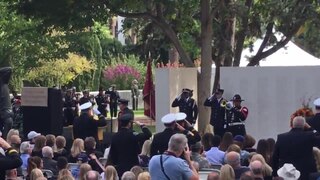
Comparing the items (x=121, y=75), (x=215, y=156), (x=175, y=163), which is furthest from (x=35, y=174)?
(x=121, y=75)

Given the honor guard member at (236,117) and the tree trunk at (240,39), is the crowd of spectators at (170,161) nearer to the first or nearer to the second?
the honor guard member at (236,117)

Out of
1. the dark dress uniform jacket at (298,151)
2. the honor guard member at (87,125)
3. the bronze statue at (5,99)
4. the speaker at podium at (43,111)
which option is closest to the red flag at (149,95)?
the speaker at podium at (43,111)

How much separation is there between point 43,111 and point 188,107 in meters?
3.81

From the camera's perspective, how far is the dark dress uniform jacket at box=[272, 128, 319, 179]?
40.2 ft

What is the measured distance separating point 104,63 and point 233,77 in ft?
110

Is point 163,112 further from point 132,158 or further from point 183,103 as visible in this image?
point 132,158

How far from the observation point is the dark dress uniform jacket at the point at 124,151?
42.4 ft

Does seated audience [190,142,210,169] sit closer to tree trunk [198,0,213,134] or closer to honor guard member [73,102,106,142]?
honor guard member [73,102,106,142]

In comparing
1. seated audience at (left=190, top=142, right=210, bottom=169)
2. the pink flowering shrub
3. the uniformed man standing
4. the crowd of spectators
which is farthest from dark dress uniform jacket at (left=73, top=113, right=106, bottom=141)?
the pink flowering shrub

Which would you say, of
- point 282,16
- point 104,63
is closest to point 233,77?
point 282,16

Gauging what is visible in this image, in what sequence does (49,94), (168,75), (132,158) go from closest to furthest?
(132,158)
(49,94)
(168,75)

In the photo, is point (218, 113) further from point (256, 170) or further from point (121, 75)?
point (121, 75)

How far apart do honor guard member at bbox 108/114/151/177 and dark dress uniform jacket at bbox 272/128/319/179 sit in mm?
1927

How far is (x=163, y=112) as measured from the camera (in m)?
25.0
